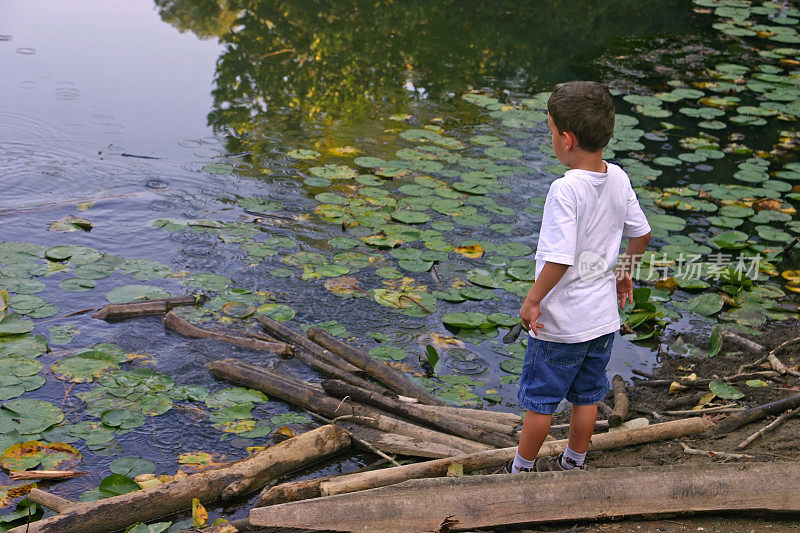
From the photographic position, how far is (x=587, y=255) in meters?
2.76

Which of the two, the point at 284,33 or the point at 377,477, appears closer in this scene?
the point at 377,477

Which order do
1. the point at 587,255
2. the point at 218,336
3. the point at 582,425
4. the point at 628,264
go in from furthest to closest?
the point at 218,336, the point at 628,264, the point at 582,425, the point at 587,255

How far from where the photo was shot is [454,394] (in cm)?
389

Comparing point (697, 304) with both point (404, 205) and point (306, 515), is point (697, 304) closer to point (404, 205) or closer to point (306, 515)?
point (404, 205)

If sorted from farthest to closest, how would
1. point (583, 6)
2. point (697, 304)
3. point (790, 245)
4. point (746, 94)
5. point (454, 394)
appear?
point (583, 6) < point (746, 94) < point (790, 245) < point (697, 304) < point (454, 394)

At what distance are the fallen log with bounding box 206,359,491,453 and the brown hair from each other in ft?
4.43

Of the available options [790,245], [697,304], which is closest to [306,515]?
[697,304]

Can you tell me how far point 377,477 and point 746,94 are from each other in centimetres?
794

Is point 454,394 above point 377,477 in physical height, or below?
below

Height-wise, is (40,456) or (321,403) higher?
(321,403)

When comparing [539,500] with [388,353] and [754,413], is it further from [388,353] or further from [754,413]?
[388,353]

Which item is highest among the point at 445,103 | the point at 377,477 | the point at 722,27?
the point at 722,27

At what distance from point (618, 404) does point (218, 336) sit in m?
2.11

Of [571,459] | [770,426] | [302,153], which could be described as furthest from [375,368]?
[302,153]
